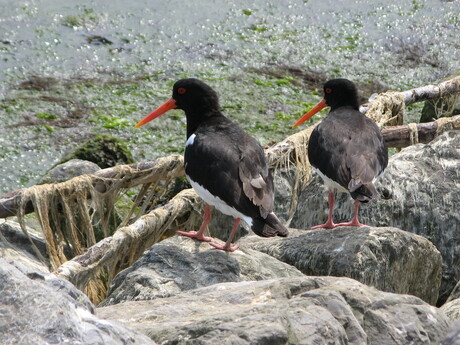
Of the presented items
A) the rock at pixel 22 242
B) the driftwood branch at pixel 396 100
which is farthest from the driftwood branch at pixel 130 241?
the driftwood branch at pixel 396 100

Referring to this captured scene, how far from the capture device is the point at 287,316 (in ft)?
10.2

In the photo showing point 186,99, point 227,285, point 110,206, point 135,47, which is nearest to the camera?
point 227,285

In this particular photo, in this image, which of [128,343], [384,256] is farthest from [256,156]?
[128,343]

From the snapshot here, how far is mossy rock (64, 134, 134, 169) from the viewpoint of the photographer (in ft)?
25.1

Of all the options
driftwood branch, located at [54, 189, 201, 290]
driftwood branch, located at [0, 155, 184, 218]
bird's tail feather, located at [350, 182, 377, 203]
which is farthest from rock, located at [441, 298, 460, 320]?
driftwood branch, located at [0, 155, 184, 218]

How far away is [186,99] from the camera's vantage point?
19.4ft

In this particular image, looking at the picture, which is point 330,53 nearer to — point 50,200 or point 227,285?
point 50,200

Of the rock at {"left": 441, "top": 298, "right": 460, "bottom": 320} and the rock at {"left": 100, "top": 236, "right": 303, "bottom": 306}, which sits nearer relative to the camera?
the rock at {"left": 441, "top": 298, "right": 460, "bottom": 320}

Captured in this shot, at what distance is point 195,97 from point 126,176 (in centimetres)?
89

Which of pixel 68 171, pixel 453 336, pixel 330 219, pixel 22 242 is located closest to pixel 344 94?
pixel 330 219

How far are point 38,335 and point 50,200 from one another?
3.41m

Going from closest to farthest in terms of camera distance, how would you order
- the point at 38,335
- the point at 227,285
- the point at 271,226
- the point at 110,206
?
1. the point at 38,335
2. the point at 227,285
3. the point at 271,226
4. the point at 110,206

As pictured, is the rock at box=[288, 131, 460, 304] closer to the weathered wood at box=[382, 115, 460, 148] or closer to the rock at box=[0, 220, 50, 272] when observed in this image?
the weathered wood at box=[382, 115, 460, 148]

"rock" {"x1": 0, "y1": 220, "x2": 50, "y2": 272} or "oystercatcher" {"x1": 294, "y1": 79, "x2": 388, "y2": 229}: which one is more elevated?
"oystercatcher" {"x1": 294, "y1": 79, "x2": 388, "y2": 229}
